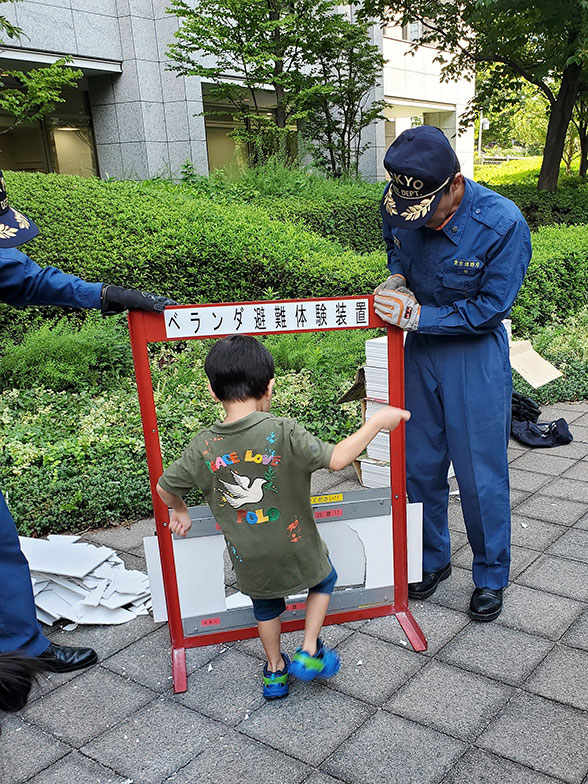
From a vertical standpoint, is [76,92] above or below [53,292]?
above

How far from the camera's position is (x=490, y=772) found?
2.17 m

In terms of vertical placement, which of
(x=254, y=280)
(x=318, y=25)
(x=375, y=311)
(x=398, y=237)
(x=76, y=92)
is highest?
(x=318, y=25)

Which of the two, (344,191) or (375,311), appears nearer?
(375,311)

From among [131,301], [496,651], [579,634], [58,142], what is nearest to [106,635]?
[131,301]

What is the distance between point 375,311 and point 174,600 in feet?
4.49

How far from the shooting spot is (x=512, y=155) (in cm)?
4378

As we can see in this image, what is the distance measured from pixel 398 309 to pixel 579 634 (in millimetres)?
1481

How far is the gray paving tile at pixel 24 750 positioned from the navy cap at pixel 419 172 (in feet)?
7.17

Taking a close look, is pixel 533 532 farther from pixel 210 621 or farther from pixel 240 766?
pixel 240 766

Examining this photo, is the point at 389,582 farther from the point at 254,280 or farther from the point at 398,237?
the point at 254,280

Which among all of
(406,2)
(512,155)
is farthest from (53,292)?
(512,155)

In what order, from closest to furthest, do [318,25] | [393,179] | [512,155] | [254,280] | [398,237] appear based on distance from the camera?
[393,179] < [398,237] < [254,280] < [318,25] < [512,155]

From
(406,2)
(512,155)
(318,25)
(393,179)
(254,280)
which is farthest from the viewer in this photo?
(512,155)

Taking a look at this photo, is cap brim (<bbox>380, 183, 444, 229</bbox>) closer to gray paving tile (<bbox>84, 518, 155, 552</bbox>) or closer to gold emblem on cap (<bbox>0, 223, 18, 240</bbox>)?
gold emblem on cap (<bbox>0, 223, 18, 240</bbox>)
